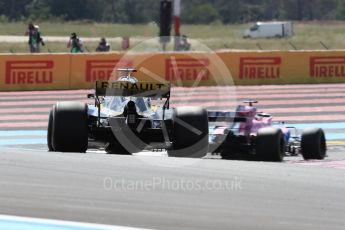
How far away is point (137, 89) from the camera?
39.6 feet

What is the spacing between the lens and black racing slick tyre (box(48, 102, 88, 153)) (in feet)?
36.8

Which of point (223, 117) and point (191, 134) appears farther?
point (223, 117)

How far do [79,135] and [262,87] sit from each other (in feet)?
53.6

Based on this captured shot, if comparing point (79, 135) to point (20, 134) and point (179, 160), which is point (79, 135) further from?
point (20, 134)

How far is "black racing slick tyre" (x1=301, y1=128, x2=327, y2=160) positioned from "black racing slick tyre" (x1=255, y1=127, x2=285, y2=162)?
120cm

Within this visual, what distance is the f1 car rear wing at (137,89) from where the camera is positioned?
12.0 m

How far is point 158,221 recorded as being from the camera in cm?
635

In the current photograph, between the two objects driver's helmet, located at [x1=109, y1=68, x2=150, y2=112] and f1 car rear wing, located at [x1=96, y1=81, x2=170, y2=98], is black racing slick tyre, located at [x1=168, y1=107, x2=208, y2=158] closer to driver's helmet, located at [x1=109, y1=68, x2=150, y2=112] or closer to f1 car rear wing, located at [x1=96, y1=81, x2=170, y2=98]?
f1 car rear wing, located at [x1=96, y1=81, x2=170, y2=98]

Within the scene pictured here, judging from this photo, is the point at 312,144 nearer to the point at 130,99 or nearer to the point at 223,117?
the point at 223,117

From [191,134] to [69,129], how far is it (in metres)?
1.50

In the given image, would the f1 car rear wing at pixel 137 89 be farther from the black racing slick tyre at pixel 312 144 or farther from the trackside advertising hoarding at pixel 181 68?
the trackside advertising hoarding at pixel 181 68

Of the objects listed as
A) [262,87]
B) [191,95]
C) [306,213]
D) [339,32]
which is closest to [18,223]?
[306,213]

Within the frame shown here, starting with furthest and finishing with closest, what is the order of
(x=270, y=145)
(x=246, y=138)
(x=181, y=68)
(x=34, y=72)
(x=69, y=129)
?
(x=181, y=68) < (x=34, y=72) < (x=246, y=138) < (x=69, y=129) < (x=270, y=145)

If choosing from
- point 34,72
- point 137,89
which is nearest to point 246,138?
point 137,89
